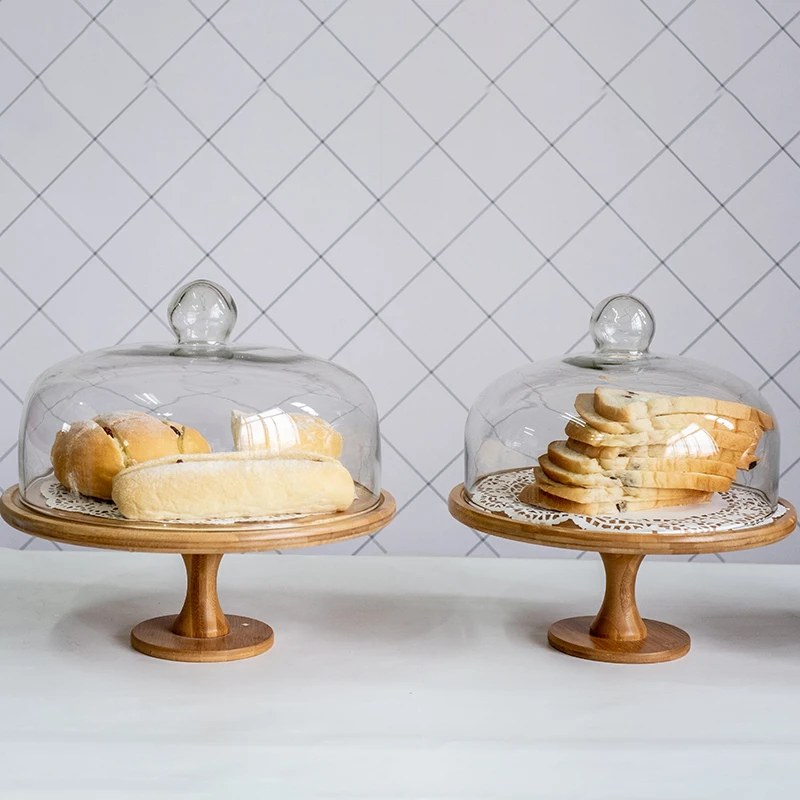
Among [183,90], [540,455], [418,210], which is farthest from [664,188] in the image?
[540,455]

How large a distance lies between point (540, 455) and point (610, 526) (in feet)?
0.54

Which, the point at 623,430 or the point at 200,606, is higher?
the point at 623,430

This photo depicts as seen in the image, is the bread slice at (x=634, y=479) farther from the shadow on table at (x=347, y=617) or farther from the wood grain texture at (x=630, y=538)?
the shadow on table at (x=347, y=617)

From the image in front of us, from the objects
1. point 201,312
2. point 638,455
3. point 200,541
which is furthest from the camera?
point 201,312

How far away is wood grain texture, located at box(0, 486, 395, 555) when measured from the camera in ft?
2.76

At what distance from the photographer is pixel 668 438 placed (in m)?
0.95

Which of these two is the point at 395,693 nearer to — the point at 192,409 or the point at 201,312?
the point at 192,409

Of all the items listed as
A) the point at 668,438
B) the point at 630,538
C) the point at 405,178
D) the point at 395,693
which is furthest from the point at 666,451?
the point at 405,178

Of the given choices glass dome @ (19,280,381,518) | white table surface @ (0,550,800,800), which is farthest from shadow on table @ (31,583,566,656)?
glass dome @ (19,280,381,518)

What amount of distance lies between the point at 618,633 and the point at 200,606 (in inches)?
16.2

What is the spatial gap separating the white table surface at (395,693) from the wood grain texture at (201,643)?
13 millimetres

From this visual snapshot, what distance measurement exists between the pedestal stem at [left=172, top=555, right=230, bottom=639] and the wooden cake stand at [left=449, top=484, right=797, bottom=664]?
0.25 m

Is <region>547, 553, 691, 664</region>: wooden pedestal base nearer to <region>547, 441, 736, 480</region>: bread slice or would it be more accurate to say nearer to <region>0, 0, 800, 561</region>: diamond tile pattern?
<region>547, 441, 736, 480</region>: bread slice

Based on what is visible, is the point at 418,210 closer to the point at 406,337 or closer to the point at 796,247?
the point at 406,337
